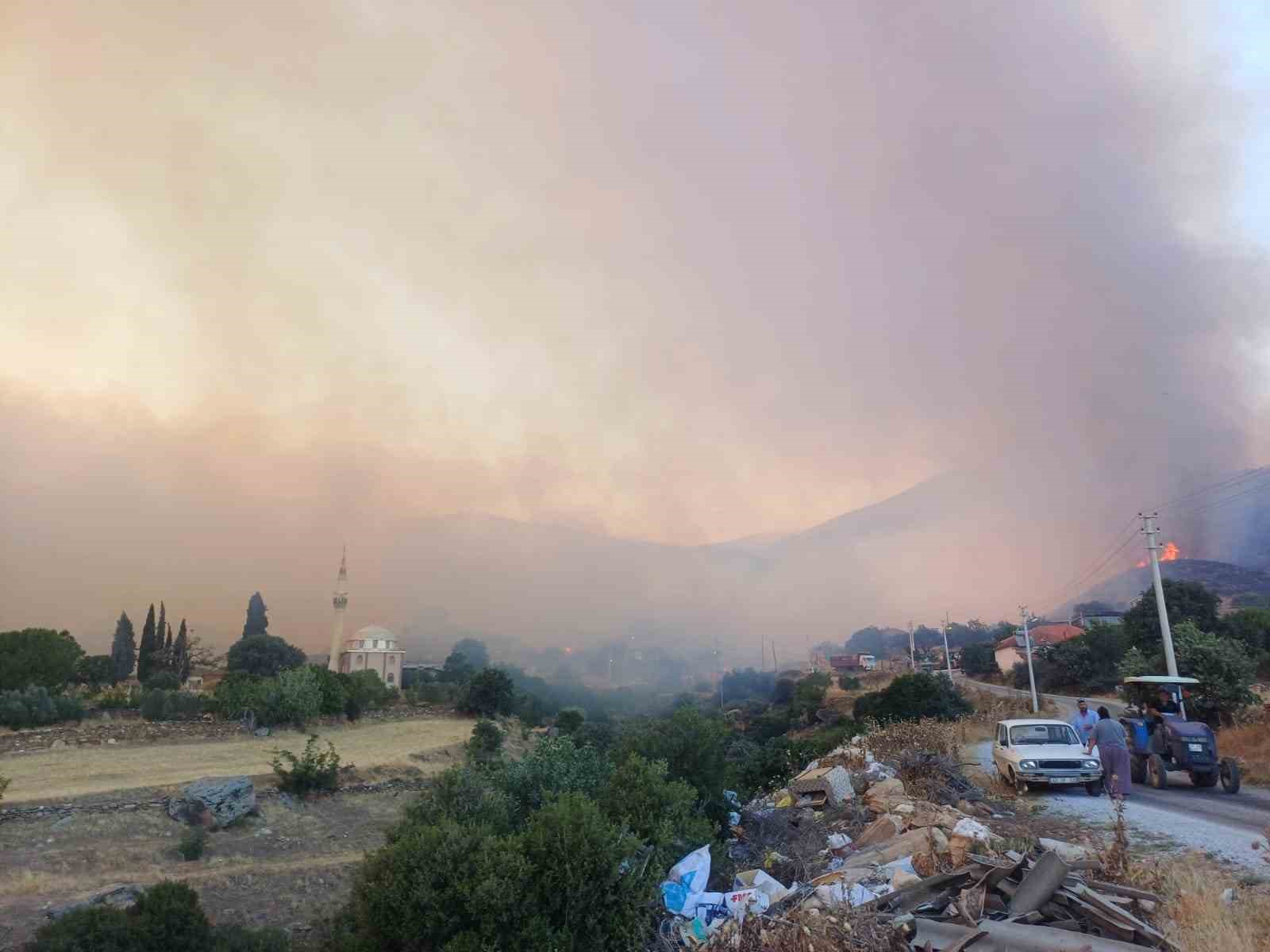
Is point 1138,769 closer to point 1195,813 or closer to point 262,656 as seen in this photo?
point 1195,813

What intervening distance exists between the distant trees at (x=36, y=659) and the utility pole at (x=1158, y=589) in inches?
2357

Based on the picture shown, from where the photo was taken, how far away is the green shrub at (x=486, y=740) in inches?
1753

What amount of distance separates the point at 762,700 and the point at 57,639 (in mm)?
59929

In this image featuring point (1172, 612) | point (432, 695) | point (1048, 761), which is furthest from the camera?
point (432, 695)

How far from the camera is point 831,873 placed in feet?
31.9

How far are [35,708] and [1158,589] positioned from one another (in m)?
53.5

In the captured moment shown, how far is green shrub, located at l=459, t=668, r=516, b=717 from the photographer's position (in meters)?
59.3

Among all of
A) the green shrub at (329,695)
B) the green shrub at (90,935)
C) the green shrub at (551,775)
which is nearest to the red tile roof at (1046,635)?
the green shrub at (329,695)

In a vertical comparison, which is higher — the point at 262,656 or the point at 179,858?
the point at 262,656

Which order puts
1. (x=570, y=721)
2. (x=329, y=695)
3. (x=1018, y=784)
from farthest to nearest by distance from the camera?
(x=570, y=721)
(x=329, y=695)
(x=1018, y=784)

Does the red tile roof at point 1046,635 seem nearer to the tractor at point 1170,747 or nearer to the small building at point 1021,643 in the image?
the small building at point 1021,643

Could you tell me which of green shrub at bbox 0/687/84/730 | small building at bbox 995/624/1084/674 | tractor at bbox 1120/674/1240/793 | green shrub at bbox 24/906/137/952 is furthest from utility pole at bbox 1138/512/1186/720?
green shrub at bbox 0/687/84/730

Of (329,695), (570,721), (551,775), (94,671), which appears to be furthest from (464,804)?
(94,671)

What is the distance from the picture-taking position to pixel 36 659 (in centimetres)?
5203
